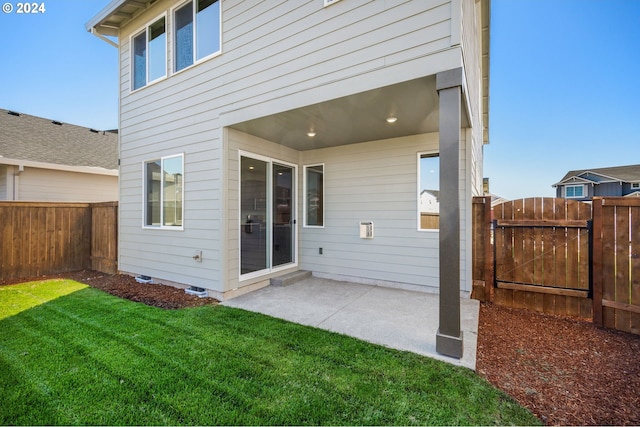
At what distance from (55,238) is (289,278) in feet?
19.0

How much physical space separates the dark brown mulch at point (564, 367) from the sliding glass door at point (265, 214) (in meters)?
3.71

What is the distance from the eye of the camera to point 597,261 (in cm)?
364

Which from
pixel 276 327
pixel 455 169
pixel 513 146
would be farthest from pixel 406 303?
pixel 513 146

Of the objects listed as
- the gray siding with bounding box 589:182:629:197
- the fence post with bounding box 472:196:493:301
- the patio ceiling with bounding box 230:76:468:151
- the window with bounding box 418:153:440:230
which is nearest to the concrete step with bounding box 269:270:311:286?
the window with bounding box 418:153:440:230

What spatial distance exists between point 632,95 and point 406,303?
22055 mm

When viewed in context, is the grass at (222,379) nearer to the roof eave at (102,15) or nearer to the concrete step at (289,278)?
the concrete step at (289,278)

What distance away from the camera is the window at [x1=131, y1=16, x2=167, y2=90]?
5.74 m

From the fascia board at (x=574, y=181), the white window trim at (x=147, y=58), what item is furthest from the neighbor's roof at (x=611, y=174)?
the white window trim at (x=147, y=58)

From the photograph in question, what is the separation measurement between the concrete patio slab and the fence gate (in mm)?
723

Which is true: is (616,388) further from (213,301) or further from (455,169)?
(213,301)

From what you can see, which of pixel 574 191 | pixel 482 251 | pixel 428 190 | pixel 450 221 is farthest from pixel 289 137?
pixel 574 191

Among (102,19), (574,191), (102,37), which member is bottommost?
(574,191)

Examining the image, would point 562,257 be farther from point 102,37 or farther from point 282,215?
point 102,37

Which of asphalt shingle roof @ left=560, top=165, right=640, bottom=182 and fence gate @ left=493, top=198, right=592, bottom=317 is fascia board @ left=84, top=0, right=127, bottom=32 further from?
asphalt shingle roof @ left=560, top=165, right=640, bottom=182
